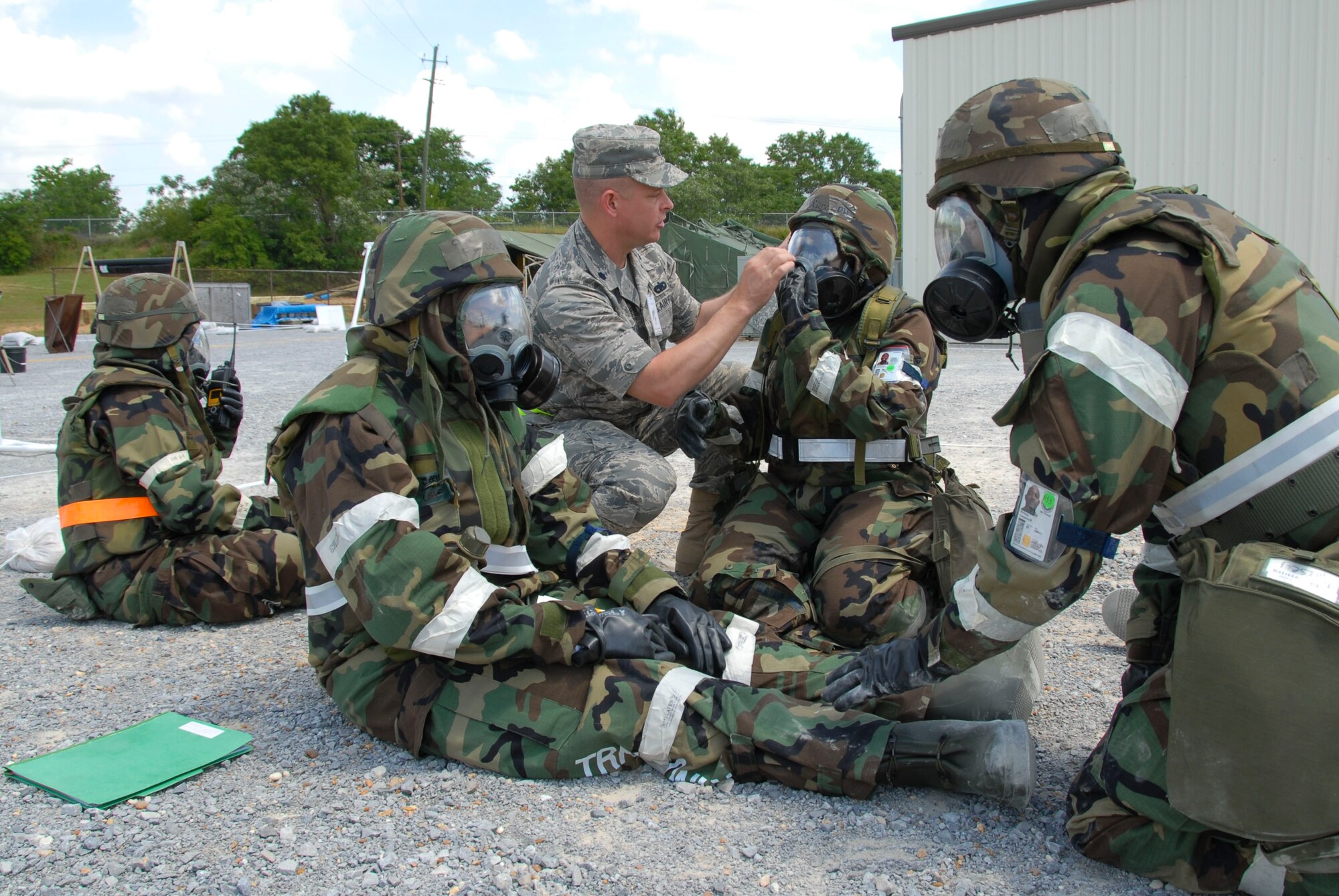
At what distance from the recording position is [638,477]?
13.9ft

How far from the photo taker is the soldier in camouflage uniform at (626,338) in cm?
400

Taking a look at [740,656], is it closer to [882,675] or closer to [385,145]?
[882,675]

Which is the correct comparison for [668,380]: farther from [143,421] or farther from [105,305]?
[105,305]

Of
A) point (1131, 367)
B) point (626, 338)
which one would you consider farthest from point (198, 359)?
point (1131, 367)

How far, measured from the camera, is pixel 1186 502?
2.15 metres

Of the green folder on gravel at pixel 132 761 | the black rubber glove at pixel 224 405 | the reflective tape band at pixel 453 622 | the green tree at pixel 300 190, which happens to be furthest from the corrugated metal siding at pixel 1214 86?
the green tree at pixel 300 190

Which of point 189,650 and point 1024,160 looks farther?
point 189,650

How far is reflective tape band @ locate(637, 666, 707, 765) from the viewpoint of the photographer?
2.66m

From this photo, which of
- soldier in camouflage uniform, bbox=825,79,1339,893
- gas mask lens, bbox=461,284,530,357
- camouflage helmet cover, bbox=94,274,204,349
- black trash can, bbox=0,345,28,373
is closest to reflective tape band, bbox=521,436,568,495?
gas mask lens, bbox=461,284,530,357

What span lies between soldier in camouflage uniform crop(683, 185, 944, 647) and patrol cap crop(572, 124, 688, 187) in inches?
27.5

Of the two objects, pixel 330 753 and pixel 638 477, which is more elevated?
pixel 638 477

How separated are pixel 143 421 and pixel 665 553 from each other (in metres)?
2.43

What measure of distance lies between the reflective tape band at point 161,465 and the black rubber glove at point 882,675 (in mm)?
2963

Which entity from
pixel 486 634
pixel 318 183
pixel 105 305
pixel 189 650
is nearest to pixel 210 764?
pixel 486 634
